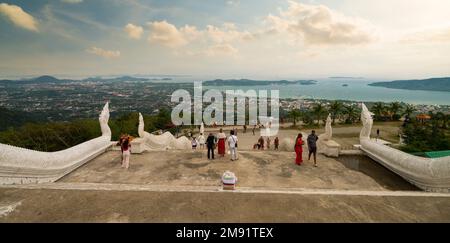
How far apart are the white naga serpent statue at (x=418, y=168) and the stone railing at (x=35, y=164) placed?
10301 millimetres

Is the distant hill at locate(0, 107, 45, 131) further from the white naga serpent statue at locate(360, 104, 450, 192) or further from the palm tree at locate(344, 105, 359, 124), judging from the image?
the palm tree at locate(344, 105, 359, 124)

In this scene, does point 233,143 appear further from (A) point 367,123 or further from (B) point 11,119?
(B) point 11,119

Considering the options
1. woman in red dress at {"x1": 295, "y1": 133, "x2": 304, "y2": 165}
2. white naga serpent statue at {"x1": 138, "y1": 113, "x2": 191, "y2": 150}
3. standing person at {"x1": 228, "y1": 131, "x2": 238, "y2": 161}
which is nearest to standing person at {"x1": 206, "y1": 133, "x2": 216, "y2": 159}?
standing person at {"x1": 228, "y1": 131, "x2": 238, "y2": 161}

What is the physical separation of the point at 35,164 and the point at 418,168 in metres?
10.5

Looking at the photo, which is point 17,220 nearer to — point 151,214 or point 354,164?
point 151,214

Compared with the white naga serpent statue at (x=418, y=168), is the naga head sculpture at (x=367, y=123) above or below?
above

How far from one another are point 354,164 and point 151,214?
7109 mm

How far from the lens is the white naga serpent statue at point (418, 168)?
19.4 feet

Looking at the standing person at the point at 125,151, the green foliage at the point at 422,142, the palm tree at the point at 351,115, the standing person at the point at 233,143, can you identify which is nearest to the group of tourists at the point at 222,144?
the standing person at the point at 233,143

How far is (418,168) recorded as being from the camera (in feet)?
21.3

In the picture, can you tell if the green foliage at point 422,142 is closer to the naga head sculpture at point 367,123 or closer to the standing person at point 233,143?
the naga head sculpture at point 367,123

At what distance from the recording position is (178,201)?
16.2 feet

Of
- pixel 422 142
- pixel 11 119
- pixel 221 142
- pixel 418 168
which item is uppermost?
pixel 221 142

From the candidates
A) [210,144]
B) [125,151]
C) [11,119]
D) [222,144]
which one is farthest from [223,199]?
[11,119]
